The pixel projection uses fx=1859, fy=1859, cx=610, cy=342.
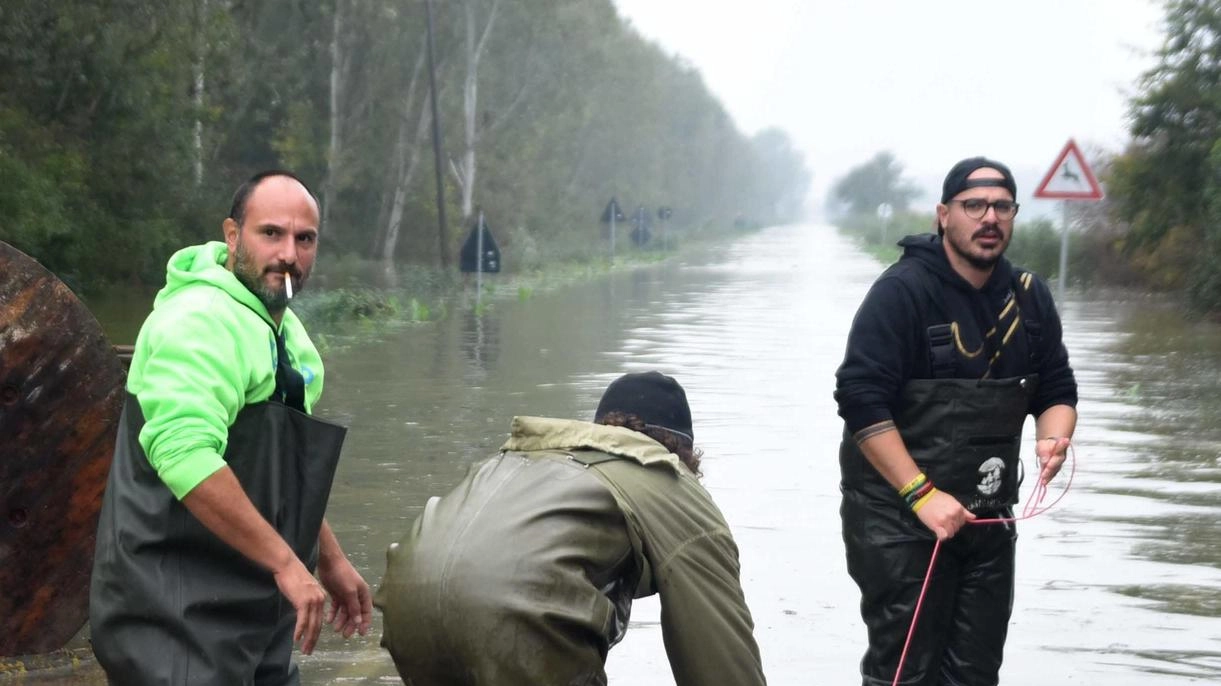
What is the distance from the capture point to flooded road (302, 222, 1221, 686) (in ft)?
24.1

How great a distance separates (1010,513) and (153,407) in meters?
2.73

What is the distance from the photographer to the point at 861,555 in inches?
204

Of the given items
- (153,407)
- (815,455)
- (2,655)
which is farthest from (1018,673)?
(815,455)

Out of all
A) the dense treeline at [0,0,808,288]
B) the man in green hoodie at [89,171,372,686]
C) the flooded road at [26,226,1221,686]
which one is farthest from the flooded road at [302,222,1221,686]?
the dense treeline at [0,0,808,288]

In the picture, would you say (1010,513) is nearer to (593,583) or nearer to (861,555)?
(861,555)

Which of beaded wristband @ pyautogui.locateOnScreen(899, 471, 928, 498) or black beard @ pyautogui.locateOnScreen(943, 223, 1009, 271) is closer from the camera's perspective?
beaded wristband @ pyautogui.locateOnScreen(899, 471, 928, 498)

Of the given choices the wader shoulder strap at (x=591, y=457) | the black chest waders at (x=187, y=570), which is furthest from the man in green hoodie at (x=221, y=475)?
the wader shoulder strap at (x=591, y=457)

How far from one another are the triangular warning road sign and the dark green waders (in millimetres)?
15543

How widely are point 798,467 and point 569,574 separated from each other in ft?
29.3

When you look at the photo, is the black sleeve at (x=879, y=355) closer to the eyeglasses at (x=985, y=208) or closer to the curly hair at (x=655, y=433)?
the eyeglasses at (x=985, y=208)

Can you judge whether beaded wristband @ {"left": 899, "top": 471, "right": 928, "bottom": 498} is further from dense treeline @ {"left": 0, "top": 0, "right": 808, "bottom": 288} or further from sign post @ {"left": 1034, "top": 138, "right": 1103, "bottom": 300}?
dense treeline @ {"left": 0, "top": 0, "right": 808, "bottom": 288}

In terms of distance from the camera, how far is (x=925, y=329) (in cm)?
499

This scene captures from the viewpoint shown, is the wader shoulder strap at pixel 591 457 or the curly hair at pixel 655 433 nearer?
the wader shoulder strap at pixel 591 457

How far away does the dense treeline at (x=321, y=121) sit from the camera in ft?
77.4
